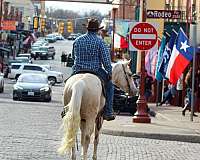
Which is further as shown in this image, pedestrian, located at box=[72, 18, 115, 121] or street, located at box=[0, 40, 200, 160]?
street, located at box=[0, 40, 200, 160]

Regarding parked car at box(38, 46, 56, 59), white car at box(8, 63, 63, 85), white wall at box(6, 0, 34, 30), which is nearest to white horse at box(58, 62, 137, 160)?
white car at box(8, 63, 63, 85)

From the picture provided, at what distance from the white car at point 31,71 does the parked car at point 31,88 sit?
20.1 m

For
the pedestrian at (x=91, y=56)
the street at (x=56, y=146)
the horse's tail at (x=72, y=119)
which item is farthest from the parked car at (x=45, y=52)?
the horse's tail at (x=72, y=119)

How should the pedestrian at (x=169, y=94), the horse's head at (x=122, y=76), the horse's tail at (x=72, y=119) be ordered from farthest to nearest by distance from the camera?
the pedestrian at (x=169, y=94), the horse's head at (x=122, y=76), the horse's tail at (x=72, y=119)

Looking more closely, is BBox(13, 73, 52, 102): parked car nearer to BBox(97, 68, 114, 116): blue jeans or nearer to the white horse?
BBox(97, 68, 114, 116): blue jeans

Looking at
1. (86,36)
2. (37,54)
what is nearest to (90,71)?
(86,36)

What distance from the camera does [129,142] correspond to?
16109 millimetres

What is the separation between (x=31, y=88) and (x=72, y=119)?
23.4 meters

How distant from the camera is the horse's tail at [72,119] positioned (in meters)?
9.92

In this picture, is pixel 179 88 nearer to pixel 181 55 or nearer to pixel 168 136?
pixel 181 55

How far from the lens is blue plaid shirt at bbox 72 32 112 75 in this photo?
10.9 meters

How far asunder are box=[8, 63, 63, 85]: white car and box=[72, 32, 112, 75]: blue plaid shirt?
1717 inches

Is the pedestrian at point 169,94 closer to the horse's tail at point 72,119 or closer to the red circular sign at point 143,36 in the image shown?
the red circular sign at point 143,36

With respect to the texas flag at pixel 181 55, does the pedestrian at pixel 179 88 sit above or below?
below
